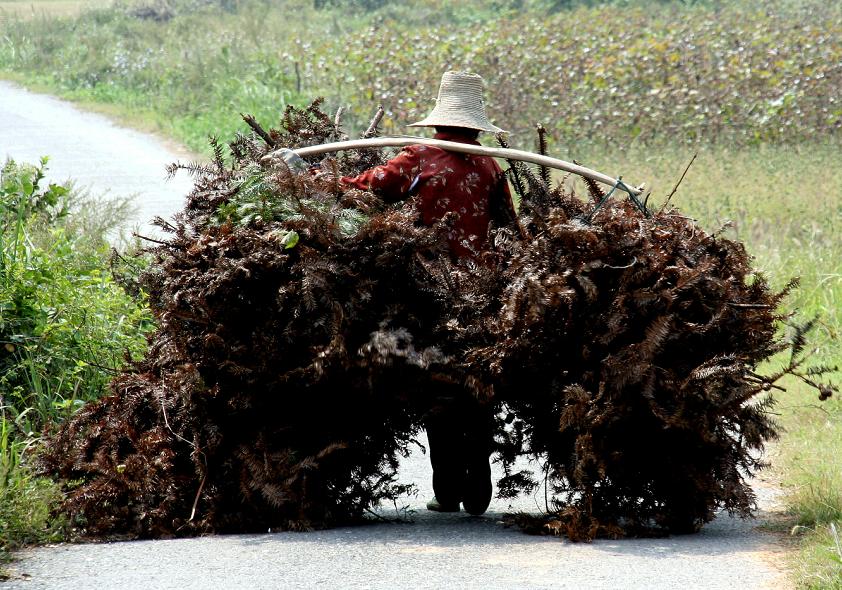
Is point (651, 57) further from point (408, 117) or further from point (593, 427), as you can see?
point (593, 427)

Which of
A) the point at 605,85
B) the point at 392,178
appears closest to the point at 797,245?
the point at 392,178

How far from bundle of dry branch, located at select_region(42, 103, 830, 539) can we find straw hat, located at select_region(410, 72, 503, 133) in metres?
0.67

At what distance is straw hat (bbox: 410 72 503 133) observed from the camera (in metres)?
6.98

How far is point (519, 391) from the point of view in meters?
6.32

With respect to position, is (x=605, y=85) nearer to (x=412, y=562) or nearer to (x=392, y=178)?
(x=392, y=178)

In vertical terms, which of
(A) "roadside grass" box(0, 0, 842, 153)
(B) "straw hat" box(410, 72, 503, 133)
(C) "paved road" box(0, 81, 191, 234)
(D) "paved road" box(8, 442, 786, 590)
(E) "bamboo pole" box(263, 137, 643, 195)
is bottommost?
(D) "paved road" box(8, 442, 786, 590)

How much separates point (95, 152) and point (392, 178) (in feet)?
44.9

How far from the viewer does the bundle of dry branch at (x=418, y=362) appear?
6.04 m

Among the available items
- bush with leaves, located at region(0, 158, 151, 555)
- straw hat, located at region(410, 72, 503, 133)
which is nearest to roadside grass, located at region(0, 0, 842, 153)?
bush with leaves, located at region(0, 158, 151, 555)

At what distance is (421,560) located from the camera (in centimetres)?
568

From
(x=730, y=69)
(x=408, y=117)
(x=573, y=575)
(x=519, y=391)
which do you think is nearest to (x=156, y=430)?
(x=519, y=391)

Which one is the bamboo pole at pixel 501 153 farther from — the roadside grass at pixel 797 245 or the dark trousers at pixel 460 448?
the dark trousers at pixel 460 448

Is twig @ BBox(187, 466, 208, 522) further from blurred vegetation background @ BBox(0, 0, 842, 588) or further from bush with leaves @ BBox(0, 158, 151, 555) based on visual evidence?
blurred vegetation background @ BBox(0, 0, 842, 588)

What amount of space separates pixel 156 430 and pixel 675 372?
8.70 feet
